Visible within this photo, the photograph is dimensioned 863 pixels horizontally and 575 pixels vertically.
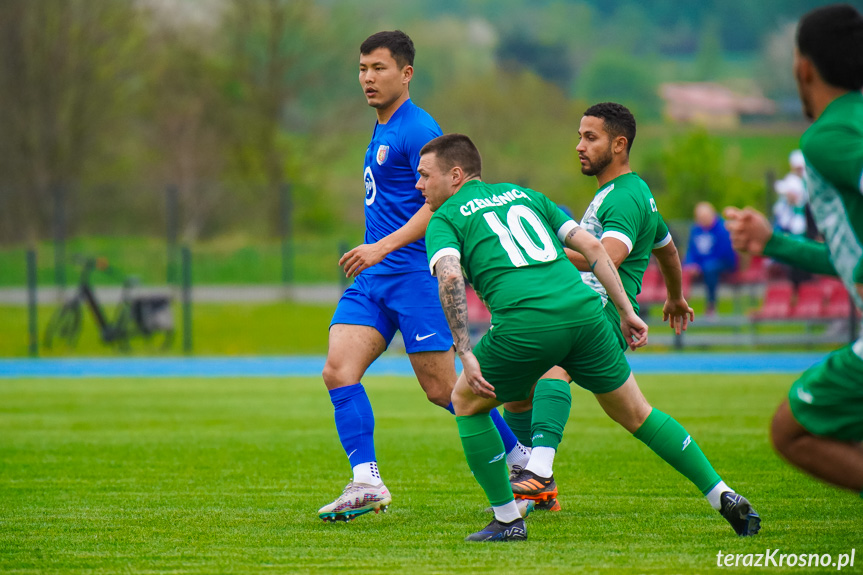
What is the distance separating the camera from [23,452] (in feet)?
26.4

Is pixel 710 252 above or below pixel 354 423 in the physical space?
below

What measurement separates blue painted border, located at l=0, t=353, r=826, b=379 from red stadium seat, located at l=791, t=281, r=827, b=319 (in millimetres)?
637

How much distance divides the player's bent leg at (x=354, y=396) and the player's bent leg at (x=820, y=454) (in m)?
2.16

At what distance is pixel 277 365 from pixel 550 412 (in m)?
11.6

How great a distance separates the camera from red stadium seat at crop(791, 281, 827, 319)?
15969 millimetres

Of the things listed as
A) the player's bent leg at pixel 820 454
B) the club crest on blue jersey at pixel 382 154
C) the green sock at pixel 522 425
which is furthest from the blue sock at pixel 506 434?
the player's bent leg at pixel 820 454

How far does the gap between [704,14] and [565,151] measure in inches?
2742

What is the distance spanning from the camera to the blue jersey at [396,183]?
219 inches

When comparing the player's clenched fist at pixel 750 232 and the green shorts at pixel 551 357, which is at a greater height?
the player's clenched fist at pixel 750 232

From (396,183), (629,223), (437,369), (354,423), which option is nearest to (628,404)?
(629,223)

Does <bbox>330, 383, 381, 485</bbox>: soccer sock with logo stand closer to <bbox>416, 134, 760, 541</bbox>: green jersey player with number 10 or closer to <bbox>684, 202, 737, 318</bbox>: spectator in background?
<bbox>416, 134, 760, 541</bbox>: green jersey player with number 10

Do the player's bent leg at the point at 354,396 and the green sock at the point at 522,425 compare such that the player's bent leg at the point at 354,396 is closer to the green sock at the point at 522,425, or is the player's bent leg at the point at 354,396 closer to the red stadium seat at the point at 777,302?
the green sock at the point at 522,425

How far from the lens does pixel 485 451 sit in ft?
15.2

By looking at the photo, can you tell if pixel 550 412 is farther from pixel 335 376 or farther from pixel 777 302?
pixel 777 302
